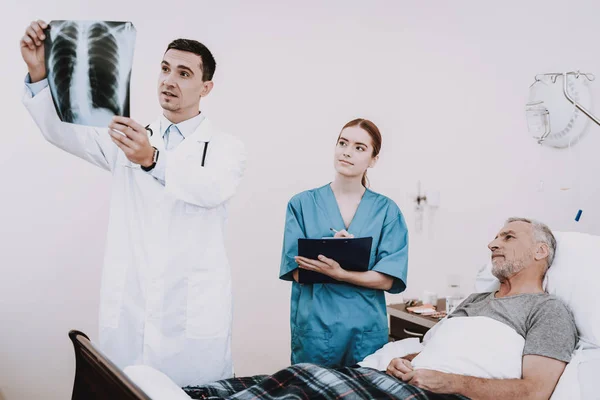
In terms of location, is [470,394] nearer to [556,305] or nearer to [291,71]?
[556,305]

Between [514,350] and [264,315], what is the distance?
163 centimetres

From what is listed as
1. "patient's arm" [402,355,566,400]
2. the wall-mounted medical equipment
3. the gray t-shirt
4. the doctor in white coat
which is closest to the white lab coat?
the doctor in white coat

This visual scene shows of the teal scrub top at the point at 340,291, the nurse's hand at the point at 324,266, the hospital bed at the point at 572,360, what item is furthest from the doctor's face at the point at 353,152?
the hospital bed at the point at 572,360

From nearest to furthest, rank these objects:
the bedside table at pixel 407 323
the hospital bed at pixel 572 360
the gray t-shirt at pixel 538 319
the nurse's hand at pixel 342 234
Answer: the hospital bed at pixel 572 360 → the gray t-shirt at pixel 538 319 → the nurse's hand at pixel 342 234 → the bedside table at pixel 407 323

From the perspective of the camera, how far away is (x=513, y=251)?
1.88 m

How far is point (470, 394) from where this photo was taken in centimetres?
153

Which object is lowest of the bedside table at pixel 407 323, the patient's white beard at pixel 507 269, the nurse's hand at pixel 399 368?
the bedside table at pixel 407 323

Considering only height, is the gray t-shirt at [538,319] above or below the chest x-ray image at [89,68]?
below

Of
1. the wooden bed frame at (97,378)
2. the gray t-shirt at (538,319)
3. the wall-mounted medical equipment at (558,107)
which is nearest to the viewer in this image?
Answer: the wooden bed frame at (97,378)

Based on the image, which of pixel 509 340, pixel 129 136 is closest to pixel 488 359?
pixel 509 340

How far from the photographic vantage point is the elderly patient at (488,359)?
57.4 inches

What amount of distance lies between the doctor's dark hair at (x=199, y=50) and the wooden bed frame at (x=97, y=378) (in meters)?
0.83

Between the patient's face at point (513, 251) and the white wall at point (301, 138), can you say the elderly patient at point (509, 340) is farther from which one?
the white wall at point (301, 138)

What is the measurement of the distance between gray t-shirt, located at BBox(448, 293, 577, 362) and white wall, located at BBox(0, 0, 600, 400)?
764mm
